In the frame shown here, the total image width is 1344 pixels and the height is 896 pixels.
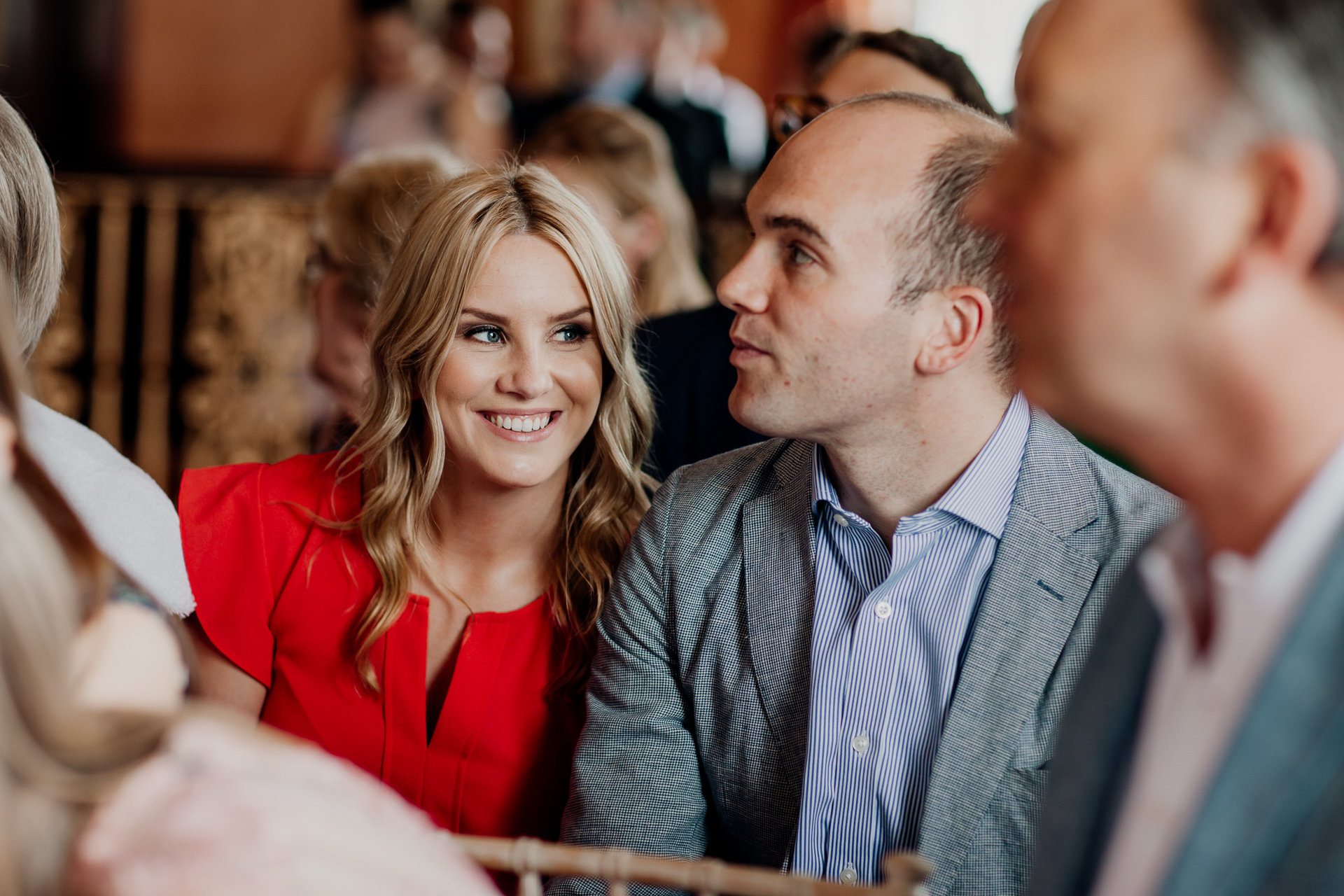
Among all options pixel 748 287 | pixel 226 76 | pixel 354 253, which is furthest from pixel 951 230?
pixel 226 76

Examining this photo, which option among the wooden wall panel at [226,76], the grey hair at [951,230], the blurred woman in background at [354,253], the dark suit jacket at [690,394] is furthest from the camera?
the wooden wall panel at [226,76]

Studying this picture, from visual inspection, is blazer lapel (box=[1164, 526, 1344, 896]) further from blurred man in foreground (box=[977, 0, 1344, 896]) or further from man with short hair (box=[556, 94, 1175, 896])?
man with short hair (box=[556, 94, 1175, 896])

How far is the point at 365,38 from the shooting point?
544 centimetres

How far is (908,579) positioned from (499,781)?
2.36 ft

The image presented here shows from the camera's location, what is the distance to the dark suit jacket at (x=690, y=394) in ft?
8.02

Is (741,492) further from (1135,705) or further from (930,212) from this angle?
(1135,705)

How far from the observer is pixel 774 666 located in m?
1.63

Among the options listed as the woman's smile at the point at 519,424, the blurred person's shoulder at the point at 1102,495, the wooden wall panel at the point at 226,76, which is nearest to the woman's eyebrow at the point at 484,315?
the woman's smile at the point at 519,424

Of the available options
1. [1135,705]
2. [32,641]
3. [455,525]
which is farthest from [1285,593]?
[455,525]

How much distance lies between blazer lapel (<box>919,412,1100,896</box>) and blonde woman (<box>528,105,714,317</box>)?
1.91m

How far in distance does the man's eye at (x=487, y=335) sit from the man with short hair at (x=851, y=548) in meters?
0.41

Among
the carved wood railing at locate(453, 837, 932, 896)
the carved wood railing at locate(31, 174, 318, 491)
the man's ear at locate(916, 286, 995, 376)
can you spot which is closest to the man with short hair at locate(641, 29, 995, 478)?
the man's ear at locate(916, 286, 995, 376)

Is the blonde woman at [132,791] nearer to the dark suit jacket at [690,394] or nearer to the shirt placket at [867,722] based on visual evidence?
the shirt placket at [867,722]

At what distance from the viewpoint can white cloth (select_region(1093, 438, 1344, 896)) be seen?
864 mm
